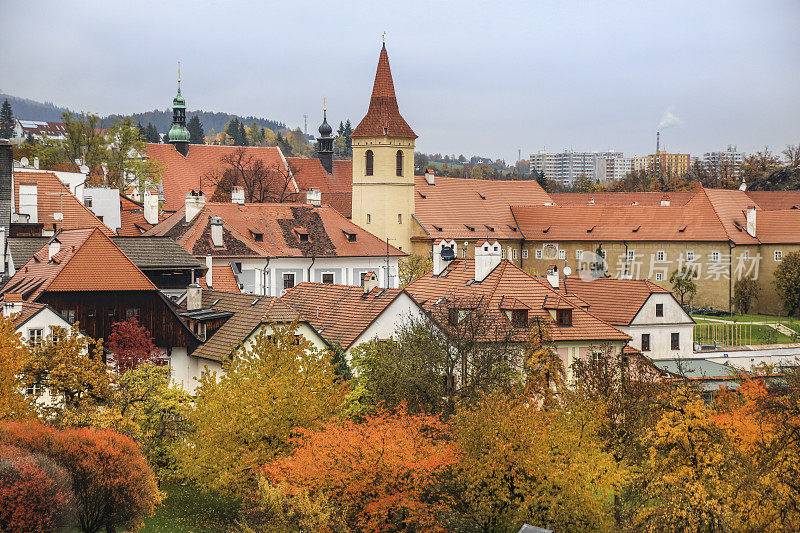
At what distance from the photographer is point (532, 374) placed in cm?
3588

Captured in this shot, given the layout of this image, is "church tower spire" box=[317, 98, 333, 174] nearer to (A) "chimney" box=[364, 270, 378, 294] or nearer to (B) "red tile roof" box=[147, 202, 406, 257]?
(B) "red tile roof" box=[147, 202, 406, 257]

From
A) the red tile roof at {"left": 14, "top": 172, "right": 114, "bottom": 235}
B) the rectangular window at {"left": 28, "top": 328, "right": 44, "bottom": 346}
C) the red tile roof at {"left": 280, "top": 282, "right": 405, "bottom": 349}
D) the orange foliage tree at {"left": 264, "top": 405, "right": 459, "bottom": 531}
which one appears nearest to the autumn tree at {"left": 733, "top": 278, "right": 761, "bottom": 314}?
the red tile roof at {"left": 280, "top": 282, "right": 405, "bottom": 349}

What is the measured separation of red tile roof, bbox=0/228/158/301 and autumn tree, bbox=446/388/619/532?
761 inches

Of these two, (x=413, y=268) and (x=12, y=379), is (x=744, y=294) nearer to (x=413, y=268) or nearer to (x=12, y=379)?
(x=413, y=268)

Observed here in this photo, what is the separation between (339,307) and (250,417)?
1411cm

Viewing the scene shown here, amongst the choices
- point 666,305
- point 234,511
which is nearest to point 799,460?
point 234,511

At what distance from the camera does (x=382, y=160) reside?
78125 millimetres

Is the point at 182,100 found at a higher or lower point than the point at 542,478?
higher

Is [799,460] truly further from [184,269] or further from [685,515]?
[184,269]

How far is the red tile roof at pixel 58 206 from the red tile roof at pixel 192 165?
28119 millimetres

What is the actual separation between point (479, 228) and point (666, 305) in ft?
109

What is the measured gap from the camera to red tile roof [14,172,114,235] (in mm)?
57062

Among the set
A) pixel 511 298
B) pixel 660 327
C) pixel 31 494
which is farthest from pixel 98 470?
pixel 660 327

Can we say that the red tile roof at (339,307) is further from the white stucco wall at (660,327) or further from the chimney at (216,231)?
the white stucco wall at (660,327)
